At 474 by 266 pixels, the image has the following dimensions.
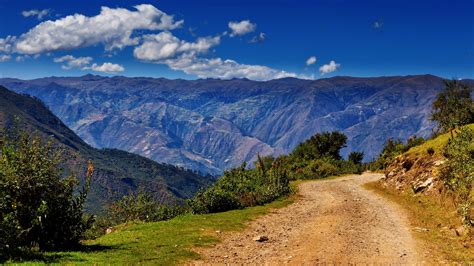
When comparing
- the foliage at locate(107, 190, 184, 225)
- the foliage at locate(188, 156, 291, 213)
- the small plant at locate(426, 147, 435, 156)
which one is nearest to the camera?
the foliage at locate(188, 156, 291, 213)

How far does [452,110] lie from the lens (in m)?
62.2

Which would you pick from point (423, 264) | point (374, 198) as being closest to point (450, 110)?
point (374, 198)

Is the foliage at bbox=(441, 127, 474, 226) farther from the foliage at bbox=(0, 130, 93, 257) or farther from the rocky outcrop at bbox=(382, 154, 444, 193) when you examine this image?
the foliage at bbox=(0, 130, 93, 257)

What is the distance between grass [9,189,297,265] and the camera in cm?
1983

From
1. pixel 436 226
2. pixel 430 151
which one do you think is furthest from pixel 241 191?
pixel 430 151

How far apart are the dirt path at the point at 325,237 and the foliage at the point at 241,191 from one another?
4532mm

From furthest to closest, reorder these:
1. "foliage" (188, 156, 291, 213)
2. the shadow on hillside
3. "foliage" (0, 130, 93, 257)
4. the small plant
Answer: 1. the small plant
2. "foliage" (188, 156, 291, 213)
3. "foliage" (0, 130, 93, 257)
4. the shadow on hillside

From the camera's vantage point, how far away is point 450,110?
62969 millimetres

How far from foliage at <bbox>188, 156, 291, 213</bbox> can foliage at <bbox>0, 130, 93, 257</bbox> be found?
1865 centimetres

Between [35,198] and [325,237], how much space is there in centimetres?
1662

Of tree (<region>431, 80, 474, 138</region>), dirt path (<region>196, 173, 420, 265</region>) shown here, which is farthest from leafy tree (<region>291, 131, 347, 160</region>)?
dirt path (<region>196, 173, 420, 265</region>)

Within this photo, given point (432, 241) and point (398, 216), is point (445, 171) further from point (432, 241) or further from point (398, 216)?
point (432, 241)

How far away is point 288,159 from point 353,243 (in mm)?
75833

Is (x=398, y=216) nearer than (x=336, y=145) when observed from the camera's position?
Yes
